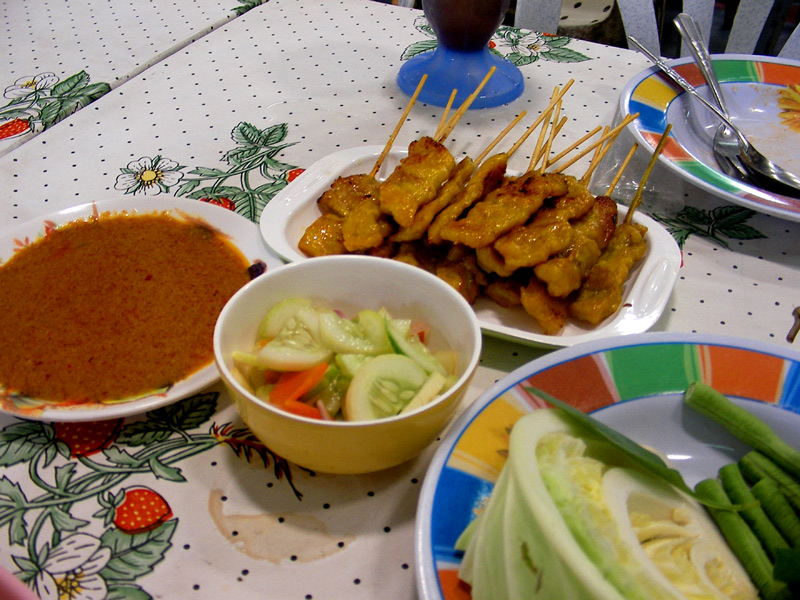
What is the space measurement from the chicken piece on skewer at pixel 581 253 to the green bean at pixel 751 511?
21.6 inches

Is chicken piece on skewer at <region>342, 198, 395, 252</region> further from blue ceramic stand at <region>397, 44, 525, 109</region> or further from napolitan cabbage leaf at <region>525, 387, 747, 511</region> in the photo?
blue ceramic stand at <region>397, 44, 525, 109</region>

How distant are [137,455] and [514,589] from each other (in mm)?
839

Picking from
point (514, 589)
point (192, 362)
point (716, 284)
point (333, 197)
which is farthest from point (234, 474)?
point (716, 284)

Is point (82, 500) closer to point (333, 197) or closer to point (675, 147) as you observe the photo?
point (333, 197)

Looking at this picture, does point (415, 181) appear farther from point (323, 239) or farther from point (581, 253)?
point (581, 253)

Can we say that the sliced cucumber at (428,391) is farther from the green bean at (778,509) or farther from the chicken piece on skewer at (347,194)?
the chicken piece on skewer at (347,194)

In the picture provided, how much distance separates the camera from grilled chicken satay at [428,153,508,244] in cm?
162

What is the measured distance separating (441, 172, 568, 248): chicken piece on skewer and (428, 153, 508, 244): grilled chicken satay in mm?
27

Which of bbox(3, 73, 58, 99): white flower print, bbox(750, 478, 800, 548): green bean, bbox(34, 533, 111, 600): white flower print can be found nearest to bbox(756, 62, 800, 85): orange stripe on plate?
bbox(750, 478, 800, 548): green bean

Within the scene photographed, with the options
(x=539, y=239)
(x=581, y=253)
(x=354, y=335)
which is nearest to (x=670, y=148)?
(x=581, y=253)

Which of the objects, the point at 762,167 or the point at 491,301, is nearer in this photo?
the point at 491,301

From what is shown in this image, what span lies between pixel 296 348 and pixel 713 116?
2.01m

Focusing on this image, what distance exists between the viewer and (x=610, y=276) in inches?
60.8

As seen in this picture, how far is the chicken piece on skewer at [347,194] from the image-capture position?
1.78 m
